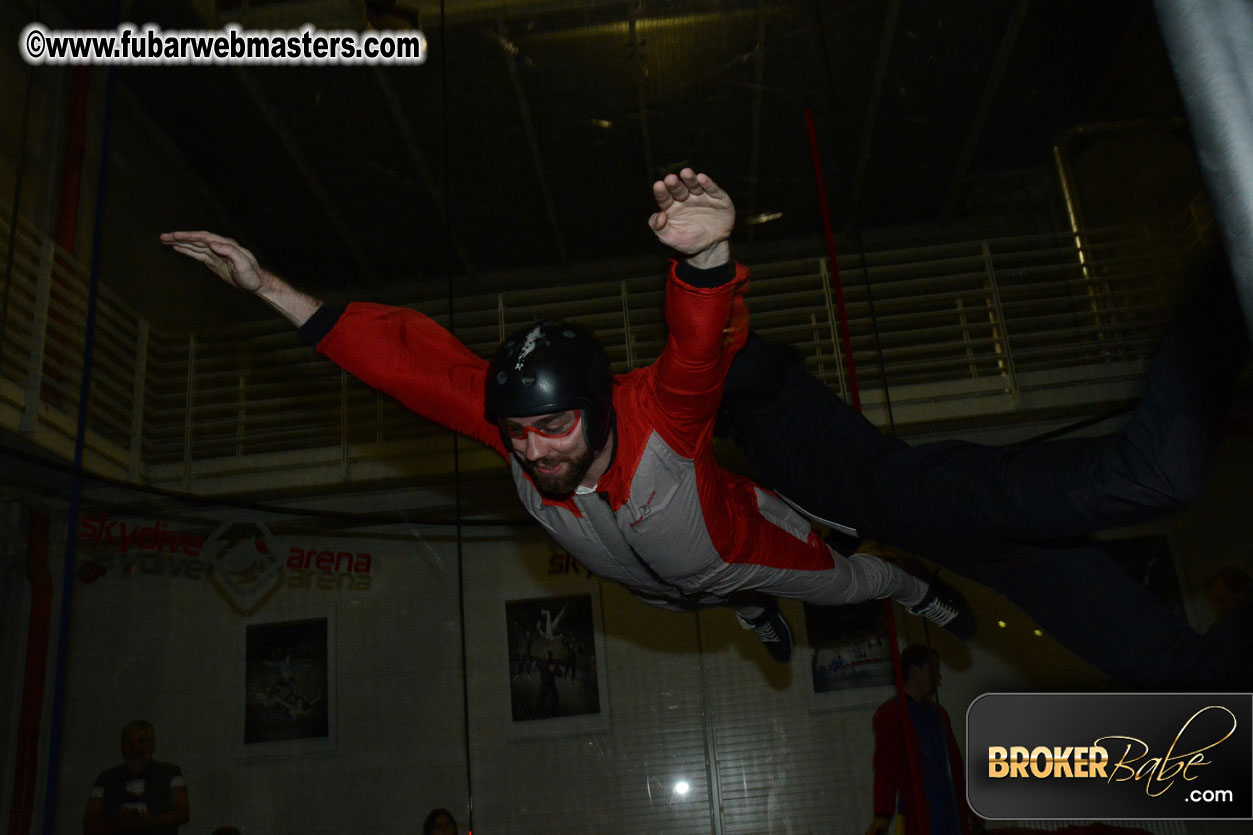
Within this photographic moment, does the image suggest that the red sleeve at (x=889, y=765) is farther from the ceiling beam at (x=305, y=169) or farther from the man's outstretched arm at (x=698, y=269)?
the ceiling beam at (x=305, y=169)

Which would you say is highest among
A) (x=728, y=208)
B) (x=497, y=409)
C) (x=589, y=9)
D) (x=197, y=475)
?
(x=589, y=9)

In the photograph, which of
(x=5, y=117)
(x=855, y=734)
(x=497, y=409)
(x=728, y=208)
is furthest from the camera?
(x=5, y=117)

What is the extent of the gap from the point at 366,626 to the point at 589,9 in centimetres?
222

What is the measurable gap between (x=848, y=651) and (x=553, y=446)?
1775 millimetres

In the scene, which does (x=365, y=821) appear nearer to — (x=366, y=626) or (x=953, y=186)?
(x=366, y=626)

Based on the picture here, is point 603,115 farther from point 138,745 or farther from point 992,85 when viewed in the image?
point 138,745

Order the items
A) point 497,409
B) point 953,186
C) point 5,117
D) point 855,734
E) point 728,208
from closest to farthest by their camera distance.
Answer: point 728,208, point 497,409, point 855,734, point 5,117, point 953,186

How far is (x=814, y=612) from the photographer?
9.27 feet

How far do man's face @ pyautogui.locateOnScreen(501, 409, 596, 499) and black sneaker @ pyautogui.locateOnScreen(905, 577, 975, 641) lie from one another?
1.22m

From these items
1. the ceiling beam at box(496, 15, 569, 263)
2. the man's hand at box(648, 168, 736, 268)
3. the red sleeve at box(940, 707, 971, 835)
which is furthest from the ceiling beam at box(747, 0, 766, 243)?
the man's hand at box(648, 168, 736, 268)

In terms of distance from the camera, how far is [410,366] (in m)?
1.48

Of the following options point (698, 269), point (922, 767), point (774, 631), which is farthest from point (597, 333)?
point (698, 269)

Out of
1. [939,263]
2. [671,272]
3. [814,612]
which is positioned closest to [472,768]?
[814,612]

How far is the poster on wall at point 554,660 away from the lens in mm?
2709
